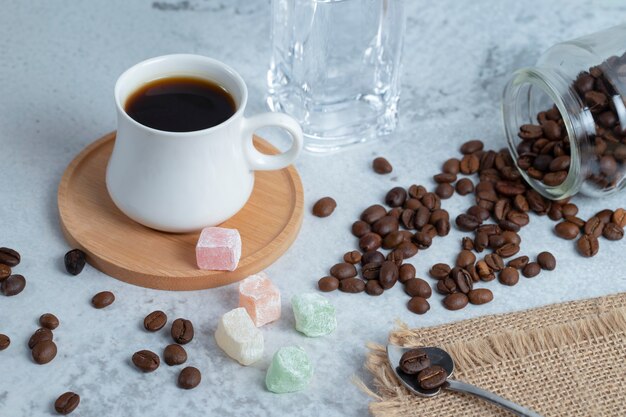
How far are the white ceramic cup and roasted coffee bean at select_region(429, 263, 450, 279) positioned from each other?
13.1 inches

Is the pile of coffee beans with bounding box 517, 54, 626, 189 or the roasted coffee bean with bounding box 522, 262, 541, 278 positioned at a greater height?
the pile of coffee beans with bounding box 517, 54, 626, 189

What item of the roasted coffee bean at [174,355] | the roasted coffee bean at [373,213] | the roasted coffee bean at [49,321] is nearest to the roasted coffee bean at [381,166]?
the roasted coffee bean at [373,213]

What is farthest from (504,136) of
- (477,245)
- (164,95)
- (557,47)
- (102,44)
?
(102,44)

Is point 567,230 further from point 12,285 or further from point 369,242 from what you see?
point 12,285

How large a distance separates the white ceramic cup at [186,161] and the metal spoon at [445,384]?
41 cm

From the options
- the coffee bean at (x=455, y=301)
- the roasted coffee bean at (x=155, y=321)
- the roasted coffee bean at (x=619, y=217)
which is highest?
the roasted coffee bean at (x=619, y=217)

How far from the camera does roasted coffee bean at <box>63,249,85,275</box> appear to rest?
1695mm

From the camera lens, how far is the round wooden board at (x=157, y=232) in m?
1.70

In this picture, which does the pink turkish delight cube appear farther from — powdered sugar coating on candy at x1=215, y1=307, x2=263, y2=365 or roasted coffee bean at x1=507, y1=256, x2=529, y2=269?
roasted coffee bean at x1=507, y1=256, x2=529, y2=269

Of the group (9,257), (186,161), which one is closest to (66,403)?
(9,257)

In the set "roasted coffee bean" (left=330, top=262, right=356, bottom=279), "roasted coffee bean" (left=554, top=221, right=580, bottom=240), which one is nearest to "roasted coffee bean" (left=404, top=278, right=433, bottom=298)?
"roasted coffee bean" (left=330, top=262, right=356, bottom=279)

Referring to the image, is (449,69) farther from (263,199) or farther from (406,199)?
(263,199)

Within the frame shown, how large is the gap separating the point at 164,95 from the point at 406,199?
0.53 m

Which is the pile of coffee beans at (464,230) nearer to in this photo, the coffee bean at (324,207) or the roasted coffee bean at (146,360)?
the coffee bean at (324,207)
